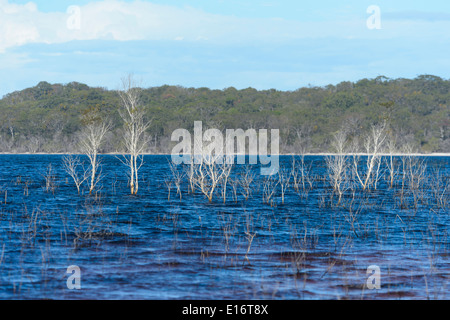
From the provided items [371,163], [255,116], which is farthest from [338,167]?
[255,116]

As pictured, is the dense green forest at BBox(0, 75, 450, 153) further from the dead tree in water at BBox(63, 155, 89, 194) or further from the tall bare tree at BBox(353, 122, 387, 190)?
the dead tree in water at BBox(63, 155, 89, 194)

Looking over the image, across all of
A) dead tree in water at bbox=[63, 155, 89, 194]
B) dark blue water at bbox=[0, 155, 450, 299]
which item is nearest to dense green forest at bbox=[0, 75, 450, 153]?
dead tree in water at bbox=[63, 155, 89, 194]

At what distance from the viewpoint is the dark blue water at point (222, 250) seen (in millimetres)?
13203

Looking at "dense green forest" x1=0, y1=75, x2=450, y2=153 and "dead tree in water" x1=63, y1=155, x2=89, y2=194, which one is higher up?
"dense green forest" x1=0, y1=75, x2=450, y2=153

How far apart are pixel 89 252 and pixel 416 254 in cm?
1088

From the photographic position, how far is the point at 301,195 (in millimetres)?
37938

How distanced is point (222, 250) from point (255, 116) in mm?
126585

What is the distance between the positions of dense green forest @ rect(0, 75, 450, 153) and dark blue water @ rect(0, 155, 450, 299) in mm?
93467

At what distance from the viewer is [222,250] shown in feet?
58.5

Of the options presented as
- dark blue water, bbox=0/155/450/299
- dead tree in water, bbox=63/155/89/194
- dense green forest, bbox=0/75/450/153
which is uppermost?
dense green forest, bbox=0/75/450/153

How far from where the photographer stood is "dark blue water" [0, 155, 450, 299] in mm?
13203
